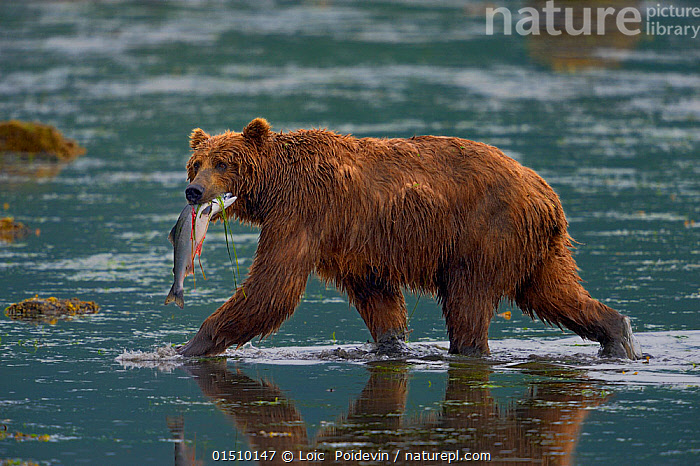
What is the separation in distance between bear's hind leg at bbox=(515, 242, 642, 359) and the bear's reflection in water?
432 millimetres

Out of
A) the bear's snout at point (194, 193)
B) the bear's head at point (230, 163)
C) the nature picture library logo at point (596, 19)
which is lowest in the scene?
the nature picture library logo at point (596, 19)

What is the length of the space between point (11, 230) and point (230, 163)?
19.8 ft

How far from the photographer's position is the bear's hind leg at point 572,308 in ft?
27.4

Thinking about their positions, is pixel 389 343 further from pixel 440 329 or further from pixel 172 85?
pixel 172 85

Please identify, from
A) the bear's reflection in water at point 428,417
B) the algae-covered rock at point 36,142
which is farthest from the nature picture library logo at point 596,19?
the bear's reflection in water at point 428,417

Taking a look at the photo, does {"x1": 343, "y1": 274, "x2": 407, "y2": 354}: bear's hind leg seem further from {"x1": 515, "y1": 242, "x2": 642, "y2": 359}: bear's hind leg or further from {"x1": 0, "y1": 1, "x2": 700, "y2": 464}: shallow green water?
{"x1": 515, "y1": 242, "x2": 642, "y2": 359}: bear's hind leg

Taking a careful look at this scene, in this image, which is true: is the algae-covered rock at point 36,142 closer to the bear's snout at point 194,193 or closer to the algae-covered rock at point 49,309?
the algae-covered rock at point 49,309

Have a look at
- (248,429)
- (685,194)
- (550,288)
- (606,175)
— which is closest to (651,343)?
(550,288)

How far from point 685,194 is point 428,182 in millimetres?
7601

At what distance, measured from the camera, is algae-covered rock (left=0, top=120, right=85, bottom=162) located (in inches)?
732

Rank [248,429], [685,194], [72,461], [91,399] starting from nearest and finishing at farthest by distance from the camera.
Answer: [72,461] < [248,429] < [91,399] < [685,194]

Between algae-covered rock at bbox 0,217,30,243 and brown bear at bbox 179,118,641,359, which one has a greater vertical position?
brown bear at bbox 179,118,641,359

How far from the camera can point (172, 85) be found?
25188 millimetres

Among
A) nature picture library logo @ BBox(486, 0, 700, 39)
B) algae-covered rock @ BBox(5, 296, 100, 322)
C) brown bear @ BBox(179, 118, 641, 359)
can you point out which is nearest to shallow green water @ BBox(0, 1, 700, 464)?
algae-covered rock @ BBox(5, 296, 100, 322)
